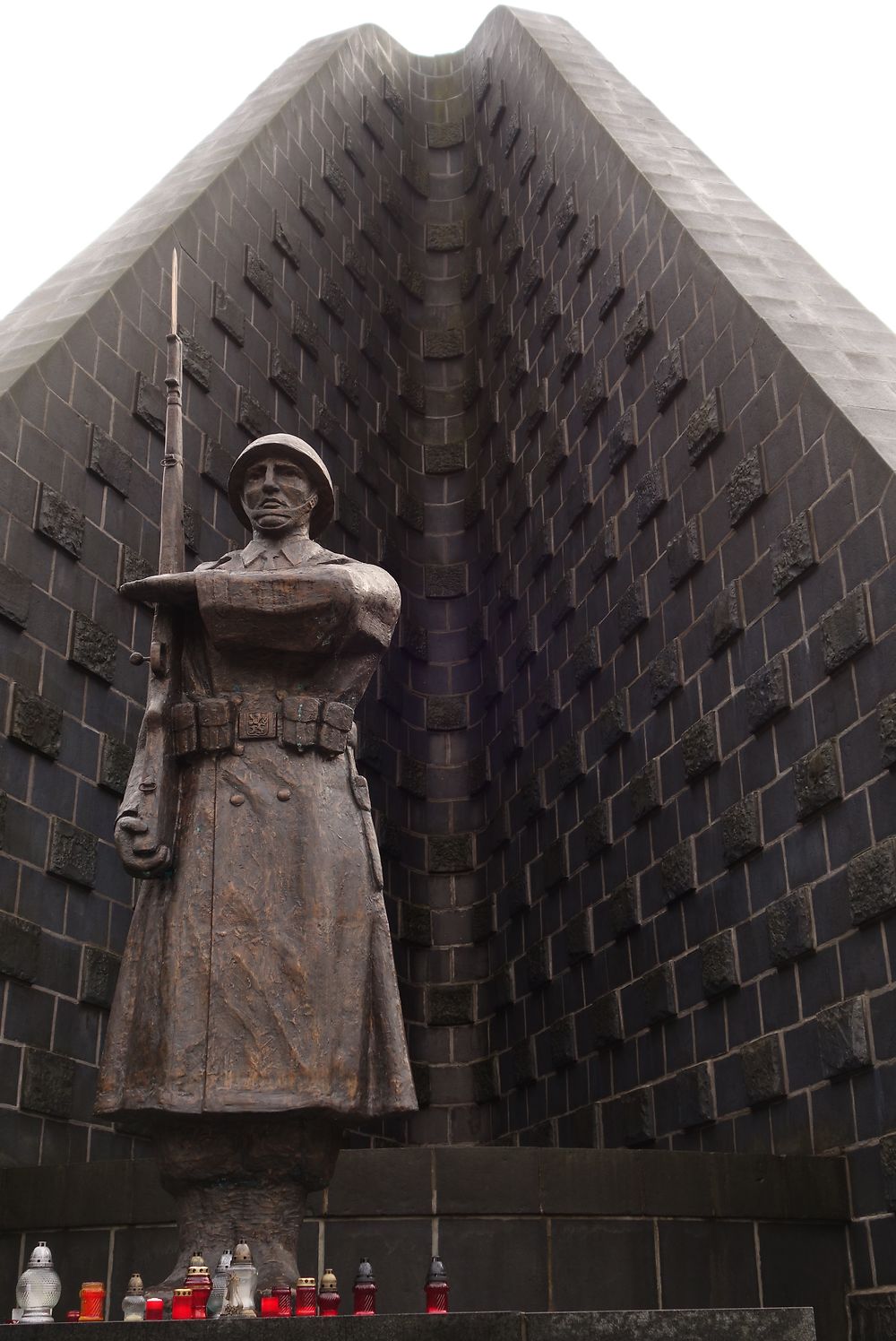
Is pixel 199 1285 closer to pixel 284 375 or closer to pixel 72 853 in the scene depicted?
pixel 72 853

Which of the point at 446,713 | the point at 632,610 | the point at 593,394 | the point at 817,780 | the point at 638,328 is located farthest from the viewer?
the point at 446,713

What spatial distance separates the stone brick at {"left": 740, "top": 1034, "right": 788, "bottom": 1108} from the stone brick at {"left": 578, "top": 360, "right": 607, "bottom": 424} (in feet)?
17.8

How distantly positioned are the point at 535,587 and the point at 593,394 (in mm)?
1721

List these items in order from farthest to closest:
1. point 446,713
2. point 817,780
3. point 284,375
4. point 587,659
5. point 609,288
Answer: point 446,713 < point 284,375 < point 609,288 < point 587,659 < point 817,780

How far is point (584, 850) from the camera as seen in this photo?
10930 millimetres

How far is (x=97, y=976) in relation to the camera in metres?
8.83

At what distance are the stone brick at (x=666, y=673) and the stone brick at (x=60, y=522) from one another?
3.74 meters

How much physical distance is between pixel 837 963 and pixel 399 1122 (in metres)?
5.41

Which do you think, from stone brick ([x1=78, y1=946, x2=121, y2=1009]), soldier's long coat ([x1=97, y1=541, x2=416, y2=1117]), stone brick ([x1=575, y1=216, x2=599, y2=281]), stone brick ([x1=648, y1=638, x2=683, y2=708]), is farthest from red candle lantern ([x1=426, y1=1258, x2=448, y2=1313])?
stone brick ([x1=575, y1=216, x2=599, y2=281])

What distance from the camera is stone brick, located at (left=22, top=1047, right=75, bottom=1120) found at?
809 cm

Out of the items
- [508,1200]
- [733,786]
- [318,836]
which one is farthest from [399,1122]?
[318,836]

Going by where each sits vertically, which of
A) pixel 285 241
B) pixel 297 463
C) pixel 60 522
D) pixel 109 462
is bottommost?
pixel 297 463

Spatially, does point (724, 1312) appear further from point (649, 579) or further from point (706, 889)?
point (649, 579)

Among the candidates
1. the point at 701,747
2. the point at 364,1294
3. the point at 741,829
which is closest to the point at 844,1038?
the point at 741,829
